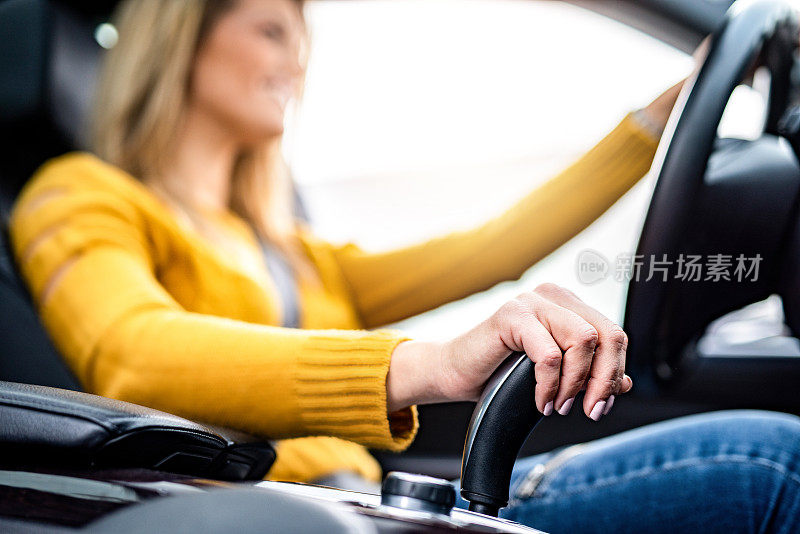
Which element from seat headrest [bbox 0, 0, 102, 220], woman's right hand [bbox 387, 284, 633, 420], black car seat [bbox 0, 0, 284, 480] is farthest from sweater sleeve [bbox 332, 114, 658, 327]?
seat headrest [bbox 0, 0, 102, 220]

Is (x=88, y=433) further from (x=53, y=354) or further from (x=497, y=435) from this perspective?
(x=53, y=354)

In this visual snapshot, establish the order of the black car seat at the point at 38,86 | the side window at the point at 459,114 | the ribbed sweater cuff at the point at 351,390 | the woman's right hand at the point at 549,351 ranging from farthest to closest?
the black car seat at the point at 38,86 < the side window at the point at 459,114 < the ribbed sweater cuff at the point at 351,390 < the woman's right hand at the point at 549,351

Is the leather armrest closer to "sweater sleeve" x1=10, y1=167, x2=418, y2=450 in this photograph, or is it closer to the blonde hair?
"sweater sleeve" x1=10, y1=167, x2=418, y2=450

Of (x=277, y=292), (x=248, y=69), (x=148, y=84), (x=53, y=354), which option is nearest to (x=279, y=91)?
(x=248, y=69)

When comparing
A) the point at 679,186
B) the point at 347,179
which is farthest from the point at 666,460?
the point at 347,179

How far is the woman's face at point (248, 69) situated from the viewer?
983 millimetres

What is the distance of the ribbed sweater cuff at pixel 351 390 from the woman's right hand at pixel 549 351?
0.05m

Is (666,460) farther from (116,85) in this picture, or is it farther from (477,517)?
(116,85)

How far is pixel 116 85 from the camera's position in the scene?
39.9 inches

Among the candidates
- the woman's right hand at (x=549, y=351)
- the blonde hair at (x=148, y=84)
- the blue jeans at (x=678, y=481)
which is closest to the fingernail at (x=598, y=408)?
the woman's right hand at (x=549, y=351)

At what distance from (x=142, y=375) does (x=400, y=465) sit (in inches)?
16.9

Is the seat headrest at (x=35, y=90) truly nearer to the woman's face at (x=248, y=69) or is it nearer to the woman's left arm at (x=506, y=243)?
the woman's face at (x=248, y=69)

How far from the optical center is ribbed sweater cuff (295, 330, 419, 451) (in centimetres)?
47

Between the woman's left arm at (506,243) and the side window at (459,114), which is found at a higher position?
the side window at (459,114)
